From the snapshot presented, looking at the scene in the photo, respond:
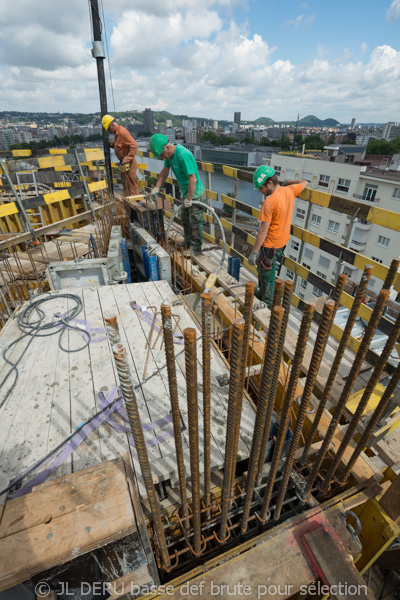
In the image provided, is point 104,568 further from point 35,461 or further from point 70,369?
point 70,369

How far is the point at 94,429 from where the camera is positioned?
2801 millimetres

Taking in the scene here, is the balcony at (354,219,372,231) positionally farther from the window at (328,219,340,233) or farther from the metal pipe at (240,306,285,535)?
the metal pipe at (240,306,285,535)

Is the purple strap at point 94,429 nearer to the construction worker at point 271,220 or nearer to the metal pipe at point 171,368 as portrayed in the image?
the metal pipe at point 171,368

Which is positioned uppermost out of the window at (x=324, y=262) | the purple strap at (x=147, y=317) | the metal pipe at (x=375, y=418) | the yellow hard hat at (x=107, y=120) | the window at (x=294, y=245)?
the yellow hard hat at (x=107, y=120)

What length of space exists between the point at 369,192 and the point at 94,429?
1291 inches

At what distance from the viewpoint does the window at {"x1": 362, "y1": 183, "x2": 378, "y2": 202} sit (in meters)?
27.1

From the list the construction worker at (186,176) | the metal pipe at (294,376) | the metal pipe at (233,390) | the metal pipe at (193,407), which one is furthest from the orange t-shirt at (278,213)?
the metal pipe at (193,407)

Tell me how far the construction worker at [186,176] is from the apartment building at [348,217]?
65.3 ft

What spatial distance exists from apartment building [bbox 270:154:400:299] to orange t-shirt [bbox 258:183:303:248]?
69.0ft

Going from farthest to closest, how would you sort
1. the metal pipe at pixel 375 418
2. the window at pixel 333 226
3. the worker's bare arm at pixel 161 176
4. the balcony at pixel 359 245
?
the window at pixel 333 226 < the balcony at pixel 359 245 < the worker's bare arm at pixel 161 176 < the metal pipe at pixel 375 418

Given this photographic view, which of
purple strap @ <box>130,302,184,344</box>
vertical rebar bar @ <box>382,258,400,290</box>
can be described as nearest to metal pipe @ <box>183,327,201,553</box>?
vertical rebar bar @ <box>382,258,400,290</box>

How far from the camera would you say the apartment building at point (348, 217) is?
25.7 metres

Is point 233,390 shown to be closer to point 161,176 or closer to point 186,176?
point 186,176

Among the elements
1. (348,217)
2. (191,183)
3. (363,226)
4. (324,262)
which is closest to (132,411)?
(191,183)
